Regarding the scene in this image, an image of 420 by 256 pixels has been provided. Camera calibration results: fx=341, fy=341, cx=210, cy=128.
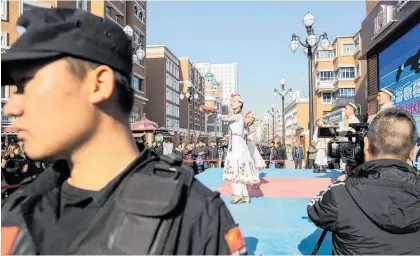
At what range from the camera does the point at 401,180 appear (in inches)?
74.7

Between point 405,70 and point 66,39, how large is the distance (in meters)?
11.3

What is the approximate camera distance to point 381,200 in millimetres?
1862

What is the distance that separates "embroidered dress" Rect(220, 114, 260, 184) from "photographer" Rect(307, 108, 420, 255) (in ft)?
10.8

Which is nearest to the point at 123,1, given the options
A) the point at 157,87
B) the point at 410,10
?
the point at 157,87

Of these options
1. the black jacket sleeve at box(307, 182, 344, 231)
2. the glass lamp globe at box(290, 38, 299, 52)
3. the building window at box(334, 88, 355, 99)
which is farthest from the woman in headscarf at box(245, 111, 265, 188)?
the building window at box(334, 88, 355, 99)

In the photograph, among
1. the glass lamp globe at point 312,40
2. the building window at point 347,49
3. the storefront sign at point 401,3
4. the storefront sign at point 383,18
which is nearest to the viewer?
the storefront sign at point 401,3

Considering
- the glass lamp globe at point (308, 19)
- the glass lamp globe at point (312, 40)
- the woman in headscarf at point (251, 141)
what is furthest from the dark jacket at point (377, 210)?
the glass lamp globe at point (308, 19)

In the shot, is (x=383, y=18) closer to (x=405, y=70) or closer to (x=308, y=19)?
(x=405, y=70)

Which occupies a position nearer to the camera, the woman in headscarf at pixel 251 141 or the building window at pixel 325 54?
the woman in headscarf at pixel 251 141

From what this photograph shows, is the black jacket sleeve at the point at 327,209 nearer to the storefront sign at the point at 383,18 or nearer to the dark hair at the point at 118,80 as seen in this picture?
the dark hair at the point at 118,80

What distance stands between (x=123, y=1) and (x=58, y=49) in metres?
39.4

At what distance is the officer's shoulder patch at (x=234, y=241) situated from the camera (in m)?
0.92

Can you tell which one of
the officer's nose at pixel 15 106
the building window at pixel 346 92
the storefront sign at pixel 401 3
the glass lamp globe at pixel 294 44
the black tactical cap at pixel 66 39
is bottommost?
the officer's nose at pixel 15 106

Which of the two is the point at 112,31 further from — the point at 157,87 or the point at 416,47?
the point at 157,87
